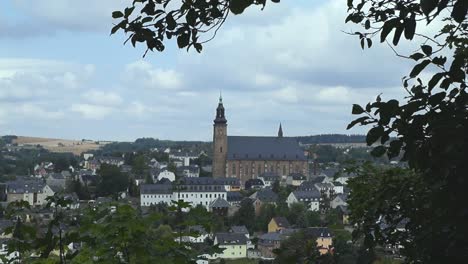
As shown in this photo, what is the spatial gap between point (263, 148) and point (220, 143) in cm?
719

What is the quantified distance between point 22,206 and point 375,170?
289 centimetres

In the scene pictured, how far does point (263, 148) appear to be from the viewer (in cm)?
9950

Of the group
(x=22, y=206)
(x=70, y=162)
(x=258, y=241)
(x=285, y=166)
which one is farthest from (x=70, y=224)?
(x=70, y=162)

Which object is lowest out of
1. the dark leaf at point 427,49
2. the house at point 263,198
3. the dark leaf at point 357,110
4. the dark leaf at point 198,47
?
the house at point 263,198

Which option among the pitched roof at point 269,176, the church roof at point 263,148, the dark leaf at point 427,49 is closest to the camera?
the dark leaf at point 427,49

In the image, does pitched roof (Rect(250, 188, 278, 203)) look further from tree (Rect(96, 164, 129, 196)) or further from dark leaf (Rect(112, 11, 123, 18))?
dark leaf (Rect(112, 11, 123, 18))

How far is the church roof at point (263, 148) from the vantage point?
3829 inches

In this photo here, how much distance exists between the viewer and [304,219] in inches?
2053

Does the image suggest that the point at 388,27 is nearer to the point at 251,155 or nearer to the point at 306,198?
the point at 306,198

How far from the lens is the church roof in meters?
97.2

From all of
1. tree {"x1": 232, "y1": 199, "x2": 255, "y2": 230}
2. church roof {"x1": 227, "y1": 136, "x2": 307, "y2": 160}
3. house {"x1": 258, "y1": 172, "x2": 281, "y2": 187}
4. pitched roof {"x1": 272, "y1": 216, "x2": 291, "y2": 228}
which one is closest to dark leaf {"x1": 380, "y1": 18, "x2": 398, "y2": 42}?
pitched roof {"x1": 272, "y1": 216, "x2": 291, "y2": 228}

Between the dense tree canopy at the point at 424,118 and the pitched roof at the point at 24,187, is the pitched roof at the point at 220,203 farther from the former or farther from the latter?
the dense tree canopy at the point at 424,118

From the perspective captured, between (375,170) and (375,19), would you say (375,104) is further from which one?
(375,170)

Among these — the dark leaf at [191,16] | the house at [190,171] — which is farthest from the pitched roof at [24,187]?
the dark leaf at [191,16]
